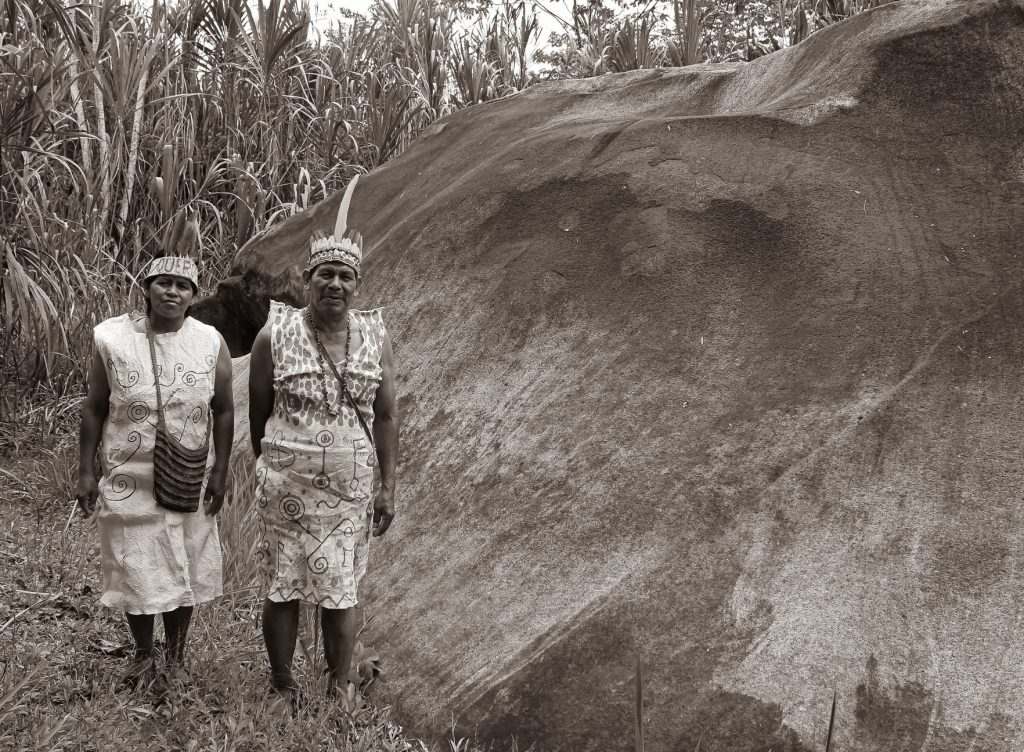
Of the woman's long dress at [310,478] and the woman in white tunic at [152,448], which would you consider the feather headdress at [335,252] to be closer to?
the woman's long dress at [310,478]

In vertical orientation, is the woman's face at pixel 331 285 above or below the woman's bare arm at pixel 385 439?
above

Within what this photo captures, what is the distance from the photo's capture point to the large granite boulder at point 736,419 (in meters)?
2.97

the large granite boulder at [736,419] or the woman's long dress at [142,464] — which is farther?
the woman's long dress at [142,464]

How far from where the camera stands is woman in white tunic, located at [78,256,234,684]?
3123 millimetres

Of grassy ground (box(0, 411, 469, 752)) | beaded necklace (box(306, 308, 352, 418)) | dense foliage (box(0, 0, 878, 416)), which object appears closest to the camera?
grassy ground (box(0, 411, 469, 752))

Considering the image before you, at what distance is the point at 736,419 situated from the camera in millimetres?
3486

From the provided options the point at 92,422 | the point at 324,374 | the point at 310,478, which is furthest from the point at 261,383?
the point at 92,422

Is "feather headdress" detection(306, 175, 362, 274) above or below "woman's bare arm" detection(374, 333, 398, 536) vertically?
above

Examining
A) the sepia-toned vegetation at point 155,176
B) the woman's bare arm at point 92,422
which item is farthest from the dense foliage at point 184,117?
the woman's bare arm at point 92,422

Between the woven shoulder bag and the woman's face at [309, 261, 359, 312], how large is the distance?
0.55 metres

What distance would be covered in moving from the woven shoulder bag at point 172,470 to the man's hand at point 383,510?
558mm

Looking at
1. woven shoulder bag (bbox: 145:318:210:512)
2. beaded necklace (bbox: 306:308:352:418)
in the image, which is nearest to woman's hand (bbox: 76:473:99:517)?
woven shoulder bag (bbox: 145:318:210:512)

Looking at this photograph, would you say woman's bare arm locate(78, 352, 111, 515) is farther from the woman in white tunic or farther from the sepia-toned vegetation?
the sepia-toned vegetation

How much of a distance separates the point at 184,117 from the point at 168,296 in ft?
17.4
